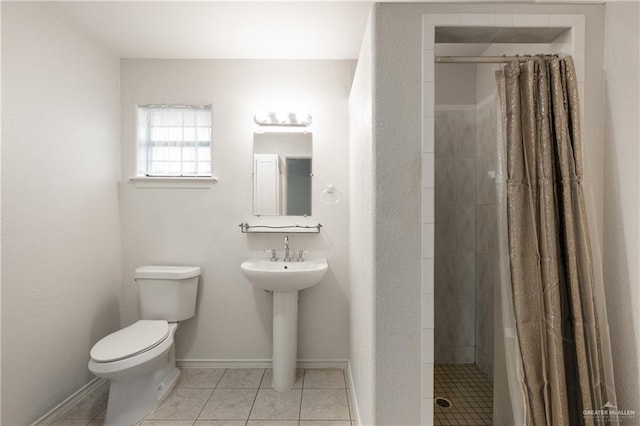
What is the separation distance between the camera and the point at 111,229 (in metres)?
2.15

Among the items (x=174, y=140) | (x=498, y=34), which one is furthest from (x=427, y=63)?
(x=174, y=140)

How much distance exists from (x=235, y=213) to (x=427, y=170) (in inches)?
59.0

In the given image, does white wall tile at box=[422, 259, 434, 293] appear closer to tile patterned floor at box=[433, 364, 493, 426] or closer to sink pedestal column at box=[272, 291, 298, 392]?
tile patterned floor at box=[433, 364, 493, 426]

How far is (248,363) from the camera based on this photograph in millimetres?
2230

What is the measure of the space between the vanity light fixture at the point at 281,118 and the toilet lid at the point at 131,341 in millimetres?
1563

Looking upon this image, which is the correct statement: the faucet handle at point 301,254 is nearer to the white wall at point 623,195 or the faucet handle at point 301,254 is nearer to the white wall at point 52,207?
the white wall at point 52,207

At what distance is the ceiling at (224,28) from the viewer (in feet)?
5.43

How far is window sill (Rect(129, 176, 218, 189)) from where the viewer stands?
220cm

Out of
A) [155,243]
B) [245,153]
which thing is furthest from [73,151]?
[245,153]

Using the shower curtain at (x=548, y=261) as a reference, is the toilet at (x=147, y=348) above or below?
below

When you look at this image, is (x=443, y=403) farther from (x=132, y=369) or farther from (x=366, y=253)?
(x=132, y=369)

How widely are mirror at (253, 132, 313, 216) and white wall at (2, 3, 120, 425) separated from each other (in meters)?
1.08

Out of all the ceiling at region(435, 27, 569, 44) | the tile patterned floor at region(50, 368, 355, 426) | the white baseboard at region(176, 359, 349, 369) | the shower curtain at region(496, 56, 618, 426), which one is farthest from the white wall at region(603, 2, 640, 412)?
the white baseboard at region(176, 359, 349, 369)

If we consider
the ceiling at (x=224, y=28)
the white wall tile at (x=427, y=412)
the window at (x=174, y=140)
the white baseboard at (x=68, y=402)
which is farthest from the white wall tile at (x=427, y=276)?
the white baseboard at (x=68, y=402)
